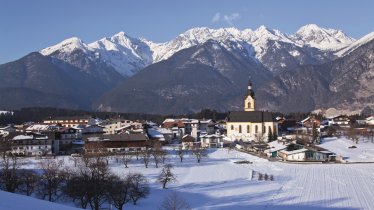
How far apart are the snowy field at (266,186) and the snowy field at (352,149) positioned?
21.8ft

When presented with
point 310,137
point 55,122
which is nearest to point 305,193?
point 310,137

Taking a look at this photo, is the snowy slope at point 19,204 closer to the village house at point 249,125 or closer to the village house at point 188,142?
the village house at point 188,142

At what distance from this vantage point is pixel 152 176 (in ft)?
164

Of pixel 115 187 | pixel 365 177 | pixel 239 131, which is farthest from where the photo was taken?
pixel 239 131

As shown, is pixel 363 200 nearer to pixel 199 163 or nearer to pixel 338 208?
pixel 338 208

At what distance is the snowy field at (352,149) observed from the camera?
207ft

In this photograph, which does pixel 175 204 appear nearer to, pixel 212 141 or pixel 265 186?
pixel 265 186

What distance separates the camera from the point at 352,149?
2896 inches

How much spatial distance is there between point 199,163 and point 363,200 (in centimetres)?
2534

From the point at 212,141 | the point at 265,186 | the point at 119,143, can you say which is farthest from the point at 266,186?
the point at 212,141

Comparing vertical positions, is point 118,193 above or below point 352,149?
below

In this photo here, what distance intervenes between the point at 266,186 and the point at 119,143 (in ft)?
116

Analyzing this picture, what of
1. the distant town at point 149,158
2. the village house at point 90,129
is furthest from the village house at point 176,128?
the village house at point 90,129

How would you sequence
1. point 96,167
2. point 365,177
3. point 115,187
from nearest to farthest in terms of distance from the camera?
point 115,187 → point 96,167 → point 365,177
